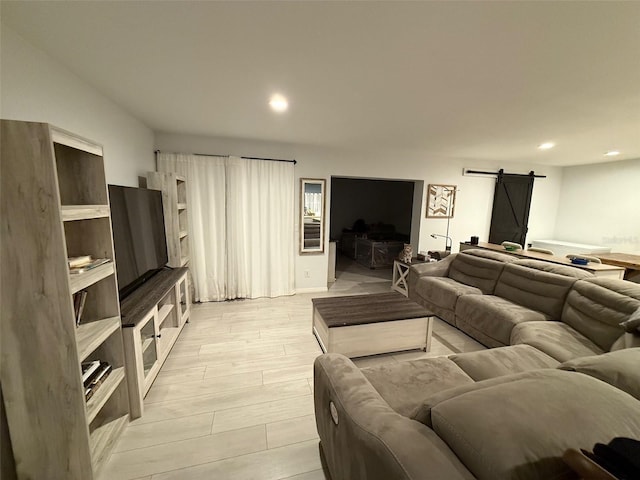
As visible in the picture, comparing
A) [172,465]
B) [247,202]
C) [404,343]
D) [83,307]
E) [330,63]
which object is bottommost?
[172,465]

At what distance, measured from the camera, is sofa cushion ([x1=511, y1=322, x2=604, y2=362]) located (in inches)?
69.8

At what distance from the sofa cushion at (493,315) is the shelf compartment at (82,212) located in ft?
10.5

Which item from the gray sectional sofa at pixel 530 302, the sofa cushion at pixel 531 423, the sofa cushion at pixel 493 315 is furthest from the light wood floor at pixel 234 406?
the sofa cushion at pixel 531 423

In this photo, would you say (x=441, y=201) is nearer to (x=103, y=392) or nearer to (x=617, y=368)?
(x=617, y=368)

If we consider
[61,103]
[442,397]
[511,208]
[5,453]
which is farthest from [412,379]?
[511,208]

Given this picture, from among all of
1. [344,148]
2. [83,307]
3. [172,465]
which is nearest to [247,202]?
[344,148]

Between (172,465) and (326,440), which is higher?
(326,440)

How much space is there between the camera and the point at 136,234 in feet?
7.27

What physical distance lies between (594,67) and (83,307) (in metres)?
3.51

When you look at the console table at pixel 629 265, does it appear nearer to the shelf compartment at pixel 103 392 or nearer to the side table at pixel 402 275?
the side table at pixel 402 275

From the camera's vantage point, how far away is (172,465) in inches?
55.3

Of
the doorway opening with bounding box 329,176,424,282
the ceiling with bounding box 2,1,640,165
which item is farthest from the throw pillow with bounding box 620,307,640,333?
the doorway opening with bounding box 329,176,424,282

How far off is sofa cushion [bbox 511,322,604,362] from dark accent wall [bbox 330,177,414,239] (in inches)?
232

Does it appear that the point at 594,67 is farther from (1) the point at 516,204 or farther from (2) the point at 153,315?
(1) the point at 516,204
